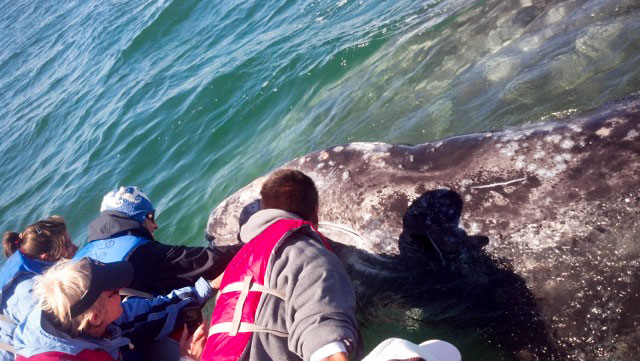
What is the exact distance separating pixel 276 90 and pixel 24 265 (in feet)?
26.0

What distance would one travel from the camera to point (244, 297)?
13.9 ft

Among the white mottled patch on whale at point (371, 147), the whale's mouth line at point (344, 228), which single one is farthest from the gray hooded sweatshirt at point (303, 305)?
the white mottled patch on whale at point (371, 147)

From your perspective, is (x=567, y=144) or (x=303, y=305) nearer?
(x=303, y=305)

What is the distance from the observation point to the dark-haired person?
3.76 m

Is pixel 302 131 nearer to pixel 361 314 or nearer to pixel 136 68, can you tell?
pixel 361 314

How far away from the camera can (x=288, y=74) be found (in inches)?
517

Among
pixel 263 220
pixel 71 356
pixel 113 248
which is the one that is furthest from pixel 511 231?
pixel 113 248

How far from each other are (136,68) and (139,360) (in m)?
15.0

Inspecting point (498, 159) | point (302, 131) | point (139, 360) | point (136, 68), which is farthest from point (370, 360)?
point (136, 68)

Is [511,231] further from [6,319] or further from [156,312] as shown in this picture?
[6,319]

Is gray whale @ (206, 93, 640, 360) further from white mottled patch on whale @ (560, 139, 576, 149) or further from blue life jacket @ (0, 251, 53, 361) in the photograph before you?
blue life jacket @ (0, 251, 53, 361)

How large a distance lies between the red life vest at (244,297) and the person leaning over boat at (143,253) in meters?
1.90

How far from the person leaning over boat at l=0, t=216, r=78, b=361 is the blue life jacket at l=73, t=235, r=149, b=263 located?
1.39 ft

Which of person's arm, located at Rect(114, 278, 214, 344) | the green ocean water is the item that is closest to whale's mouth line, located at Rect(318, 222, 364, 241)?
the green ocean water
